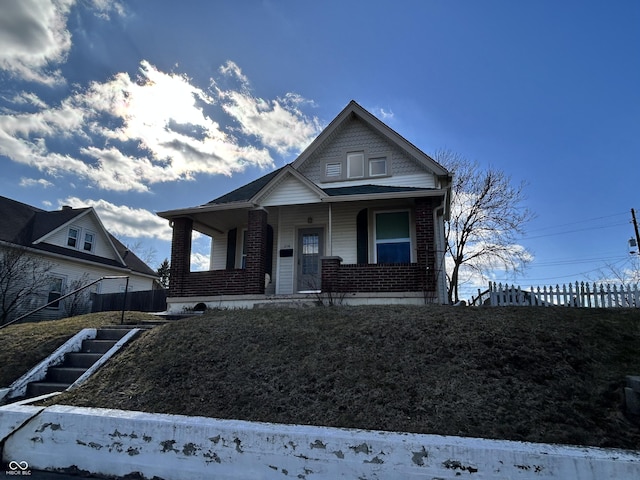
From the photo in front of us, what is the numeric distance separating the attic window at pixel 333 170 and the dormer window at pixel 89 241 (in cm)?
1633

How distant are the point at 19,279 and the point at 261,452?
18.2 meters

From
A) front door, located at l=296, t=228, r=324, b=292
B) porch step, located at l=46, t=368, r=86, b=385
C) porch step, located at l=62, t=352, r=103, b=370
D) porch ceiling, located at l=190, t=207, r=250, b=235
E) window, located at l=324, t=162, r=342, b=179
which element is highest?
window, located at l=324, t=162, r=342, b=179

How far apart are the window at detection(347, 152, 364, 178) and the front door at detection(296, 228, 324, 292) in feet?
7.89

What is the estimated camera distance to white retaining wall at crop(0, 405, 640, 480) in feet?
11.4

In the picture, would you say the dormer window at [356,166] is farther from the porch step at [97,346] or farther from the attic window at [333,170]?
the porch step at [97,346]

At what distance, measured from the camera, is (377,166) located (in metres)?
13.8

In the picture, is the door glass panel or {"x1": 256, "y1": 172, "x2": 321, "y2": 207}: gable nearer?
{"x1": 256, "y1": 172, "x2": 321, "y2": 207}: gable

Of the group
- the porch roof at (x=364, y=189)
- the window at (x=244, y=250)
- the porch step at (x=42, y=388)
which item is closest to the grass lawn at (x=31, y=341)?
the porch step at (x=42, y=388)

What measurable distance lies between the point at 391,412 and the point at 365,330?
233 centimetres

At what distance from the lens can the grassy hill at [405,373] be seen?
439 cm

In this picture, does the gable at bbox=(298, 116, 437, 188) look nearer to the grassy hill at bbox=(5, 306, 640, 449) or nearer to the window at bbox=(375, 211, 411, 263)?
the window at bbox=(375, 211, 411, 263)

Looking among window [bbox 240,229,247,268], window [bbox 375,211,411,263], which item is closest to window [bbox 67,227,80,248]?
window [bbox 240,229,247,268]

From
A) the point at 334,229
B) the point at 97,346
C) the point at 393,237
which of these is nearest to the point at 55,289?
the point at 97,346

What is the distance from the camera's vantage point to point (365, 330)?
6.85 m
